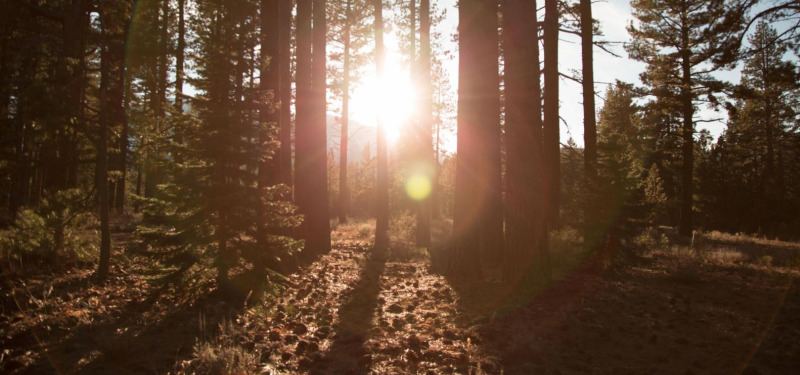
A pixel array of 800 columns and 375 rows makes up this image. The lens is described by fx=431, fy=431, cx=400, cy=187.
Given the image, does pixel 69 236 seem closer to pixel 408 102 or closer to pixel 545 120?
pixel 545 120

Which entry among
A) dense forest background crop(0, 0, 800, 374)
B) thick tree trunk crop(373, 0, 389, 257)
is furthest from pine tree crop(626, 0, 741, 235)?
thick tree trunk crop(373, 0, 389, 257)

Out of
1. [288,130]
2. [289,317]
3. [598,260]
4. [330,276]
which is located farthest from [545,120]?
[289,317]

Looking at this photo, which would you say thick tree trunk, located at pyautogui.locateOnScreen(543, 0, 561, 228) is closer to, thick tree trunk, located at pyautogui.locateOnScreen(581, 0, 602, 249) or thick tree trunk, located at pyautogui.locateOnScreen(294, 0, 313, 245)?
thick tree trunk, located at pyautogui.locateOnScreen(581, 0, 602, 249)

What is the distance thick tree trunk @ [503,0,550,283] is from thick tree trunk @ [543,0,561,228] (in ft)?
21.1

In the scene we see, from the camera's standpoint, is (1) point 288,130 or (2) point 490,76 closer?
(2) point 490,76

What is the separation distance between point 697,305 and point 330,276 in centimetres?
603

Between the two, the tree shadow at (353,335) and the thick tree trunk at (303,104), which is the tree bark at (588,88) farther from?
the tree shadow at (353,335)

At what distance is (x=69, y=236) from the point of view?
291 inches

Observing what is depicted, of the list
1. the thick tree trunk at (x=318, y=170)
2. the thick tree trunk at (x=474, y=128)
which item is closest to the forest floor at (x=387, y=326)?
the thick tree trunk at (x=474, y=128)

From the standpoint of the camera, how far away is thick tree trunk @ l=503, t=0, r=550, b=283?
6.56 metres

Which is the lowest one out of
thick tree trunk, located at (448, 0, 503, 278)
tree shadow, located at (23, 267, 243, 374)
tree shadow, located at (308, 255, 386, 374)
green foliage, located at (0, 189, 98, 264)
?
tree shadow, located at (308, 255, 386, 374)

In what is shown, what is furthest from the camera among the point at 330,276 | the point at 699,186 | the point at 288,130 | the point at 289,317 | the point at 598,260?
the point at 699,186

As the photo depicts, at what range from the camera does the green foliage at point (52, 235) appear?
6829 millimetres

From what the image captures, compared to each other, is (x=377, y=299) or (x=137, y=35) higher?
(x=137, y=35)
